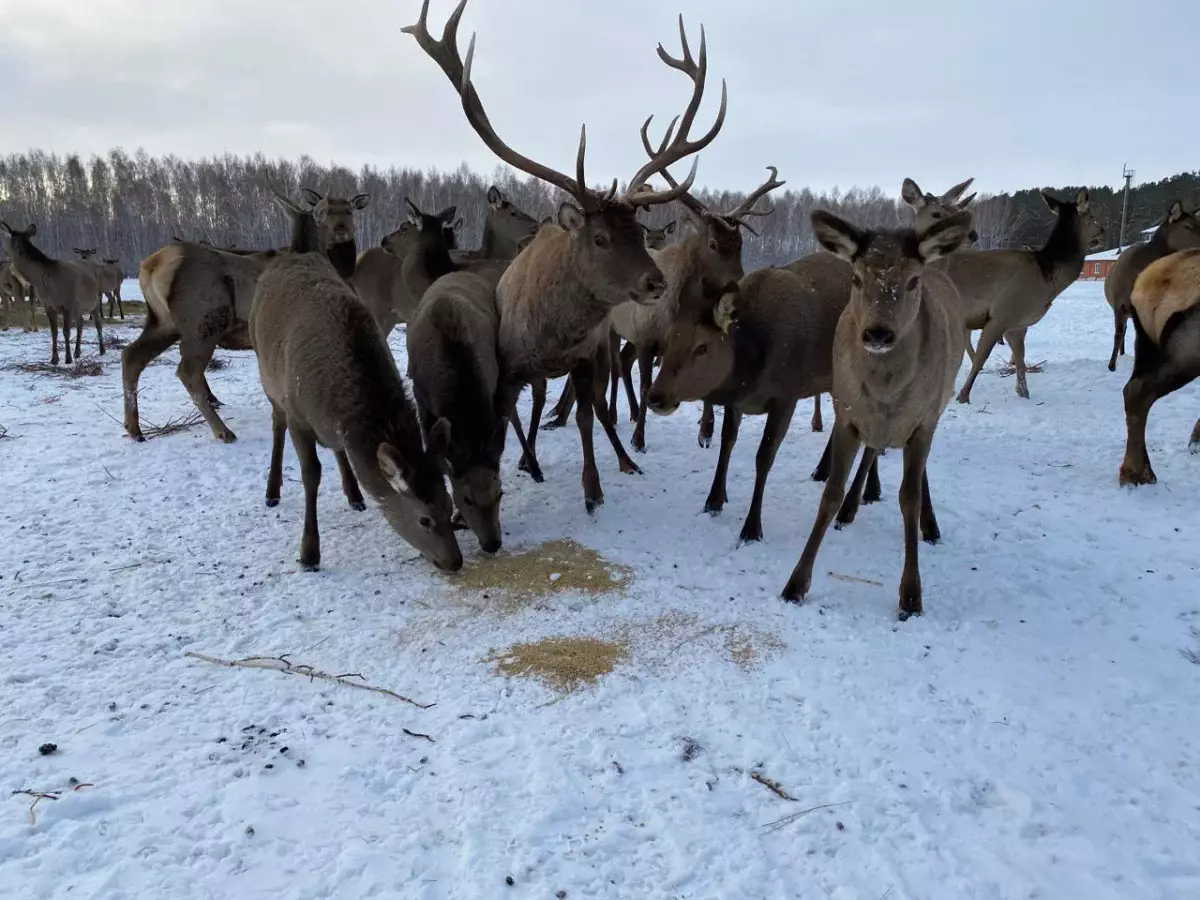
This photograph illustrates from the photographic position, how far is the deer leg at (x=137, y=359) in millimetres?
8312

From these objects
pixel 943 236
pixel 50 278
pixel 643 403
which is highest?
pixel 50 278

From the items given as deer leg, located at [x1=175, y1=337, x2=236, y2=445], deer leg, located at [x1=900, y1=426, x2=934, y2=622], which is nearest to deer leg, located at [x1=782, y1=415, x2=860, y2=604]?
deer leg, located at [x1=900, y1=426, x2=934, y2=622]

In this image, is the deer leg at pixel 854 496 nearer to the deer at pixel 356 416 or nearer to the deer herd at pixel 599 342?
the deer herd at pixel 599 342

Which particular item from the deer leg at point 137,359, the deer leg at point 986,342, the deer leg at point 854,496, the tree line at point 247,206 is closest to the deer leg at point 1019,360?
the deer leg at point 986,342

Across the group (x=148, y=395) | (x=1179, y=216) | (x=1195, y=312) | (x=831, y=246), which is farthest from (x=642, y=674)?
(x=1179, y=216)

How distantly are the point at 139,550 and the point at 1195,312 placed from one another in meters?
9.45

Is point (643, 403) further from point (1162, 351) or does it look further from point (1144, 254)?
point (1144, 254)

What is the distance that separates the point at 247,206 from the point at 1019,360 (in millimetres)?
81478

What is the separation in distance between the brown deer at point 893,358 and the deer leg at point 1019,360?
6987 mm

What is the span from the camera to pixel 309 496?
5.41 m

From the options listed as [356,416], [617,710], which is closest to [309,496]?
[356,416]

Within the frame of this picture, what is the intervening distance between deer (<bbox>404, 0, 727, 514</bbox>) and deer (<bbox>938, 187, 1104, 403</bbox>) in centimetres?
666

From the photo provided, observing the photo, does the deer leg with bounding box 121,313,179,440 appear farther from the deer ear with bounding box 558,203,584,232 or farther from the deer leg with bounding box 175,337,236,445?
the deer ear with bounding box 558,203,584,232

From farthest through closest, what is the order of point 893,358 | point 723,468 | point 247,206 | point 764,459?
1. point 247,206
2. point 723,468
3. point 764,459
4. point 893,358
